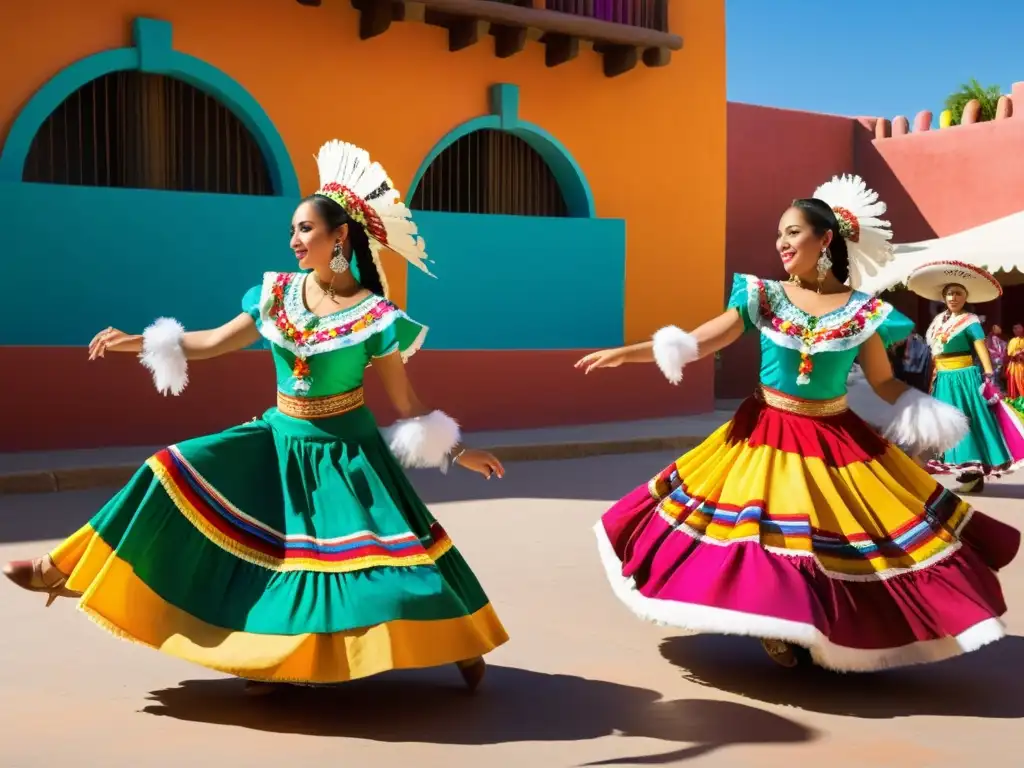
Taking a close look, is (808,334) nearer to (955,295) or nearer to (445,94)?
(955,295)

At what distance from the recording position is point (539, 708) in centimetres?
459

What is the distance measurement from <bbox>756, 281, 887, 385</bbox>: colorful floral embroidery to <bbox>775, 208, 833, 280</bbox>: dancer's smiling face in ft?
0.52

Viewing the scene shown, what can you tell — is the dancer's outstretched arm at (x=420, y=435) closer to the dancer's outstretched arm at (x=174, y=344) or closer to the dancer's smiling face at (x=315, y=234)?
the dancer's smiling face at (x=315, y=234)

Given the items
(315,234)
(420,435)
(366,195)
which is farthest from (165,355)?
(420,435)

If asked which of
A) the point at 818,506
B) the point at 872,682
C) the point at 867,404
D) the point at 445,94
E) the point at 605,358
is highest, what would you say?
the point at 445,94

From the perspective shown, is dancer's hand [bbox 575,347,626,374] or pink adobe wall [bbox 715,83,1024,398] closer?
dancer's hand [bbox 575,347,626,374]

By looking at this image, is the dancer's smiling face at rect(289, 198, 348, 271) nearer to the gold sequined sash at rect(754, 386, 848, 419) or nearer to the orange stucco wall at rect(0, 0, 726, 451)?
the gold sequined sash at rect(754, 386, 848, 419)

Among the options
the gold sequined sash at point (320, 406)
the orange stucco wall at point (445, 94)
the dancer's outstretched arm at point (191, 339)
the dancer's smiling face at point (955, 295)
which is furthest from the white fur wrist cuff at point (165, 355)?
the orange stucco wall at point (445, 94)

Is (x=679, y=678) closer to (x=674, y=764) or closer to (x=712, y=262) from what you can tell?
(x=674, y=764)

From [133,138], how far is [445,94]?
3841 millimetres

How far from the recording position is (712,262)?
58.9ft

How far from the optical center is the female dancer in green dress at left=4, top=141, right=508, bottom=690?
424 cm

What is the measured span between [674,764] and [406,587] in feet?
3.27

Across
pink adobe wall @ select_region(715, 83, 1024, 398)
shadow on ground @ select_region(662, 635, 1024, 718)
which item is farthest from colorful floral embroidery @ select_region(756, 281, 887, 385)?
pink adobe wall @ select_region(715, 83, 1024, 398)
